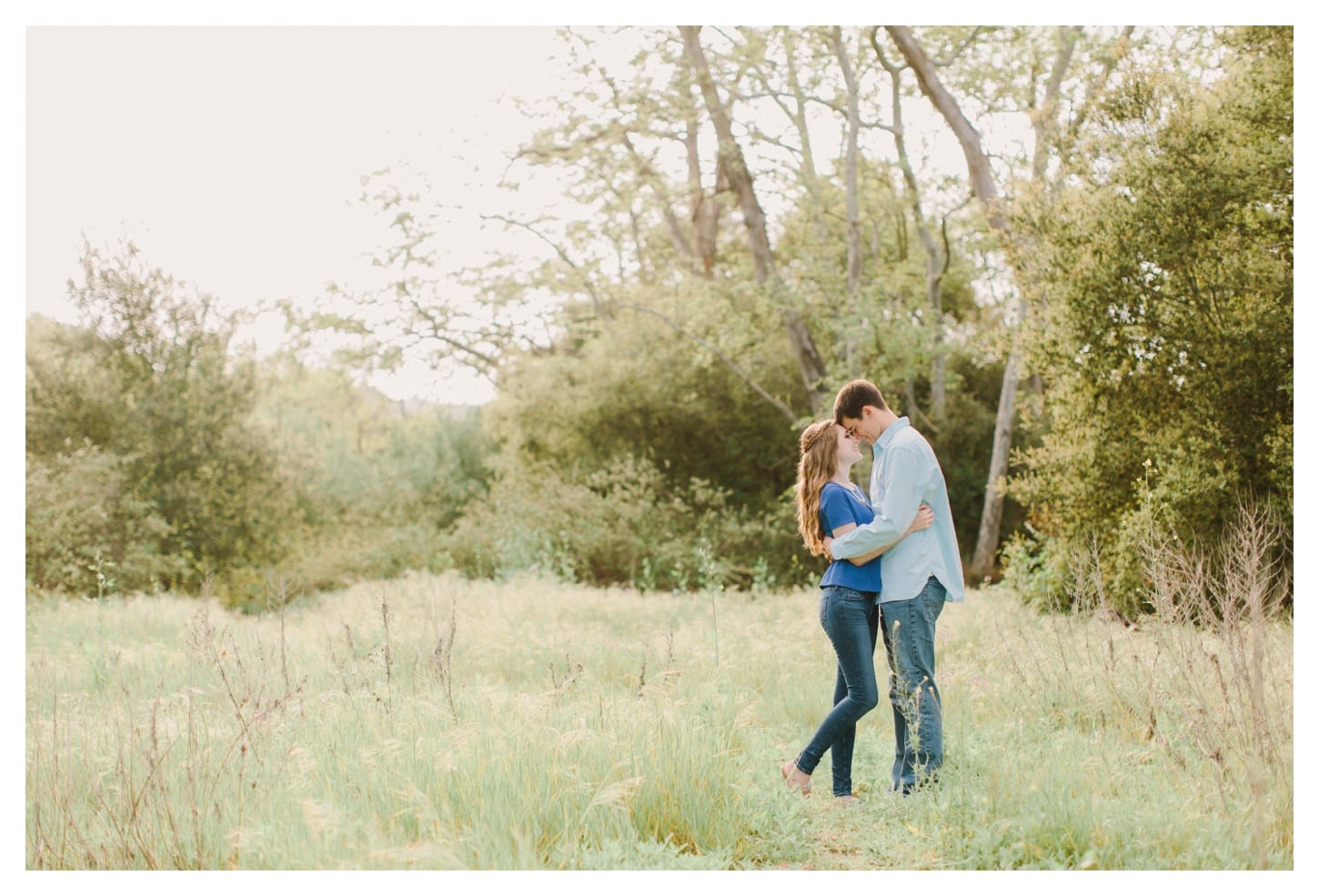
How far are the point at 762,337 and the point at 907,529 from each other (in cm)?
1277

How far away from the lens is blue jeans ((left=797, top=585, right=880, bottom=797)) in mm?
4102

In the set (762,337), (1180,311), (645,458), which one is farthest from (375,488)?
(1180,311)

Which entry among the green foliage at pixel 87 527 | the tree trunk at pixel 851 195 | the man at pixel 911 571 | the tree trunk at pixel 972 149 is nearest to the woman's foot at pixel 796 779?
the man at pixel 911 571

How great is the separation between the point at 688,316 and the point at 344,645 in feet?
33.3

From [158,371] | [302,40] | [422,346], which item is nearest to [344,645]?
[302,40]

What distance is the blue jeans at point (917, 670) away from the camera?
407 centimetres

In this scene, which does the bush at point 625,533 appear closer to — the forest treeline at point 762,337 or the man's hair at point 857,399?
the forest treeline at point 762,337

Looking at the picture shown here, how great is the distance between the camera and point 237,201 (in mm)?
12742

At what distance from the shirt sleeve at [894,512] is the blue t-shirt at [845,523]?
0.39 feet
